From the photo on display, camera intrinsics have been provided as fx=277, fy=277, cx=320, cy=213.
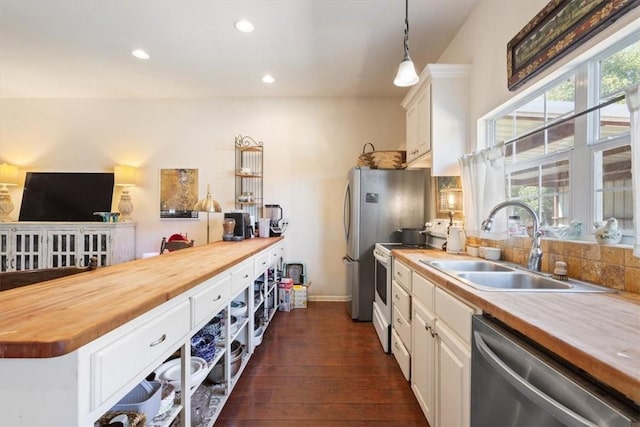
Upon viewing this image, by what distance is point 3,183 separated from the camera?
141 inches

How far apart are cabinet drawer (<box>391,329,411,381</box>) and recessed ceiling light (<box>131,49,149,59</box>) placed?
11.7 feet

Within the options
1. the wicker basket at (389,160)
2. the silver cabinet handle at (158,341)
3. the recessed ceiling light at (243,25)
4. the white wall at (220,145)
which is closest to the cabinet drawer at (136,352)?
the silver cabinet handle at (158,341)

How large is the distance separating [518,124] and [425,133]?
2.29 feet

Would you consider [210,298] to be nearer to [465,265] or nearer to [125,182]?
[465,265]

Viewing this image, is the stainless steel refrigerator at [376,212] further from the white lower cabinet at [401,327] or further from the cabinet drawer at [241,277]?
the cabinet drawer at [241,277]

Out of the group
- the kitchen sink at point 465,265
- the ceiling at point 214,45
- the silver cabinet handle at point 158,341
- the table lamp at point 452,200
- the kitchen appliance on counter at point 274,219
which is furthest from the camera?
the kitchen appliance on counter at point 274,219

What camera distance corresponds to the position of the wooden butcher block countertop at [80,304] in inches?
23.6

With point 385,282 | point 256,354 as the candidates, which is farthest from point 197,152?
point 385,282

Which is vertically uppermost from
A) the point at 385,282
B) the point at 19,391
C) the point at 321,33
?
the point at 321,33

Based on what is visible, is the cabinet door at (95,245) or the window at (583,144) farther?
the cabinet door at (95,245)

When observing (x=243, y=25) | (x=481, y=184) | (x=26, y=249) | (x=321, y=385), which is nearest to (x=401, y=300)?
(x=321, y=385)

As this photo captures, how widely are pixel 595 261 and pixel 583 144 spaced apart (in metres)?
0.57

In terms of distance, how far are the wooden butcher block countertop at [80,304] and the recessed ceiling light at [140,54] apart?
97.6 inches

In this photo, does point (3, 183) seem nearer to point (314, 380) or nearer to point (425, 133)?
point (314, 380)
